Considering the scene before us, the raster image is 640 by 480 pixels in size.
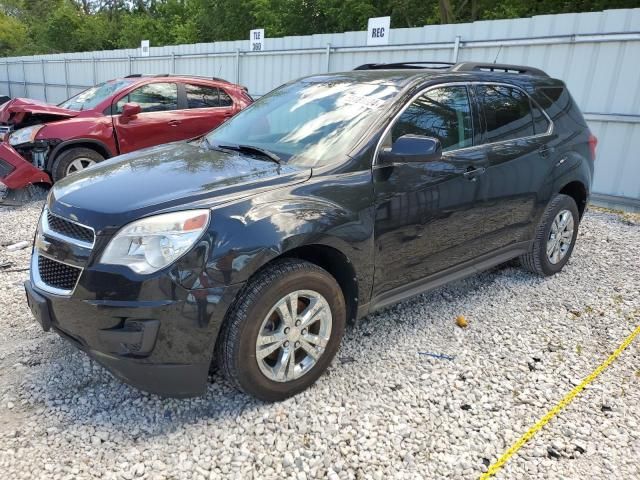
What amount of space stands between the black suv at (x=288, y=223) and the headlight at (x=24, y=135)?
158 inches

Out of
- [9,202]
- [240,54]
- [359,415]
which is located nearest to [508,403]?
[359,415]

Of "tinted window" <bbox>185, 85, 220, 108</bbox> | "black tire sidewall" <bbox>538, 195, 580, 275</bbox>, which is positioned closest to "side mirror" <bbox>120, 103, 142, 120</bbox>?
"tinted window" <bbox>185, 85, 220, 108</bbox>

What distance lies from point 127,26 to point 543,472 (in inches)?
1560

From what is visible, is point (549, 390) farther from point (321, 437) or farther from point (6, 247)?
point (6, 247)

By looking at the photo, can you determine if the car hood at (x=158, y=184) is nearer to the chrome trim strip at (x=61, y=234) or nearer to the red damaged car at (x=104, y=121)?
the chrome trim strip at (x=61, y=234)

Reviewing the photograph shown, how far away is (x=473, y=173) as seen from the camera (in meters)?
3.48

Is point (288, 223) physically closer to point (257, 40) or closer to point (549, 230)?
point (549, 230)

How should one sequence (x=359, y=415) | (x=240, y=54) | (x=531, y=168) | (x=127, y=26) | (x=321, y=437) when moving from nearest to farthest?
1. (x=321, y=437)
2. (x=359, y=415)
3. (x=531, y=168)
4. (x=240, y=54)
5. (x=127, y=26)

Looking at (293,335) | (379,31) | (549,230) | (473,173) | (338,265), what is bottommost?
(293,335)

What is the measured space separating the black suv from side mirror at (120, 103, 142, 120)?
367cm

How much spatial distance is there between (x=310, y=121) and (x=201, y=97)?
16.6 feet

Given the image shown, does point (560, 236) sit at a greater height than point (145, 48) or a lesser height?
lesser

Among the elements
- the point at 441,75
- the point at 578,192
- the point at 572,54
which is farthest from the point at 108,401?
the point at 572,54

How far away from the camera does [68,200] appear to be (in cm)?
261
